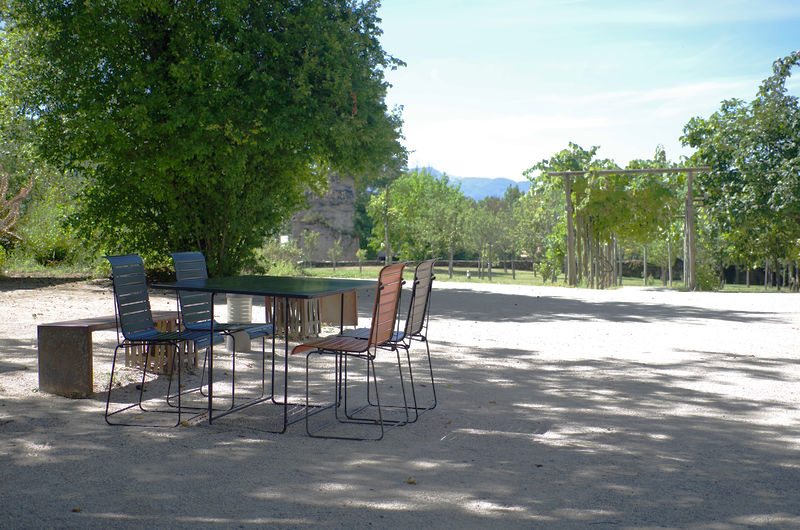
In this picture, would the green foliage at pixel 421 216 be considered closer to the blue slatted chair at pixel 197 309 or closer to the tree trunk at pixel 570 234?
the tree trunk at pixel 570 234

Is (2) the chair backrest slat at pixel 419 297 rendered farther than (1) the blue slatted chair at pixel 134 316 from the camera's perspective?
No

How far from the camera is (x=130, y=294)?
5320 millimetres

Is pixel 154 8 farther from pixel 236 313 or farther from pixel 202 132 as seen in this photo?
pixel 236 313

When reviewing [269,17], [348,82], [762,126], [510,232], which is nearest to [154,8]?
[269,17]

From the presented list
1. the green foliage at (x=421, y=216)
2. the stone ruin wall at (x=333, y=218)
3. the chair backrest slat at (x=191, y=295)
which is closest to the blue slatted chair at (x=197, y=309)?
the chair backrest slat at (x=191, y=295)

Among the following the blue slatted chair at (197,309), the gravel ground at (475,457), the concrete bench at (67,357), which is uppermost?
the blue slatted chair at (197,309)

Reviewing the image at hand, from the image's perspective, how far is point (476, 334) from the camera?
9.72 m

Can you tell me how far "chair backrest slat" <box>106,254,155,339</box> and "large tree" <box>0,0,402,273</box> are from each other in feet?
27.5

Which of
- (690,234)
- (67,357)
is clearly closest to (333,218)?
(690,234)

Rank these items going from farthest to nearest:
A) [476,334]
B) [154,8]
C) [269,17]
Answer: [269,17] → [154,8] → [476,334]

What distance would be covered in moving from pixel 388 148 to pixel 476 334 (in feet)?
22.4

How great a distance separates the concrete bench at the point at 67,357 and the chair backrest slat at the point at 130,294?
0.76 ft

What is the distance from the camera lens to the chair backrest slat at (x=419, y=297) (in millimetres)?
4914

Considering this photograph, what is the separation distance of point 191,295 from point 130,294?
2.50 ft
